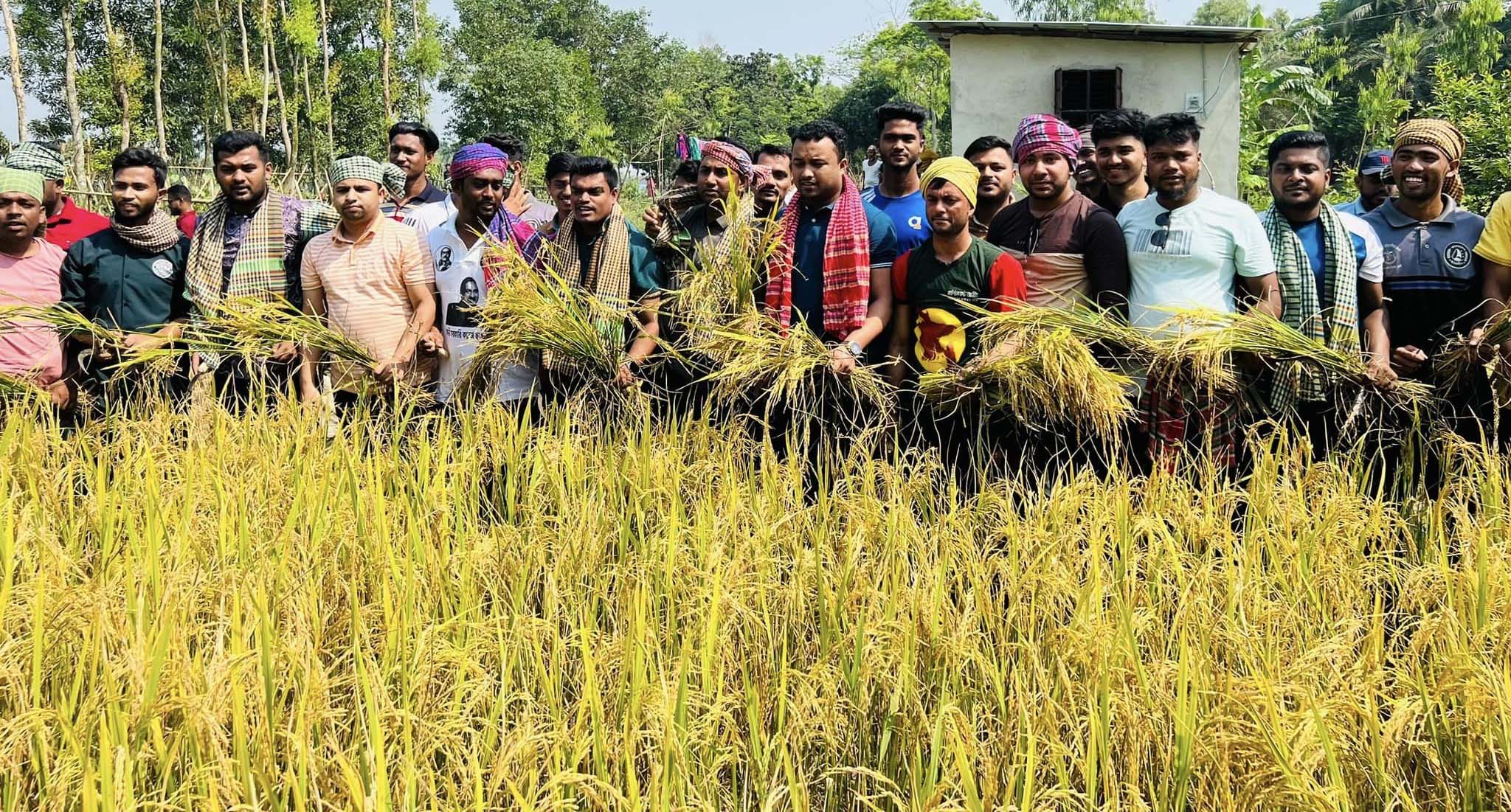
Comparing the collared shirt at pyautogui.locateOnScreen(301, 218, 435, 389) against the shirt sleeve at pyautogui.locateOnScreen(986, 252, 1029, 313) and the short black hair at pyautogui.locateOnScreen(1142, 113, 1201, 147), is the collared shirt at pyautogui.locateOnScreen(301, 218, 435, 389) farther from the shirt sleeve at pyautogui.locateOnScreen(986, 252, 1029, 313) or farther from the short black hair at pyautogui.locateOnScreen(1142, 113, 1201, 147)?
the short black hair at pyautogui.locateOnScreen(1142, 113, 1201, 147)

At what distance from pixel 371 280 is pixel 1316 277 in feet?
9.45

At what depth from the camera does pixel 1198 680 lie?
1.83 m

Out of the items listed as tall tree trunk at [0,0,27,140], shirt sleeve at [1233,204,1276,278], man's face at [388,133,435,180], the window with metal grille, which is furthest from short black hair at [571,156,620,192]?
tall tree trunk at [0,0,27,140]

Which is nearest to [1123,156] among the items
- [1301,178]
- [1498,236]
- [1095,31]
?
[1301,178]

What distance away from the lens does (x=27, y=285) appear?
12.7ft

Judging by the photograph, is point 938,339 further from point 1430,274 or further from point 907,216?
point 1430,274

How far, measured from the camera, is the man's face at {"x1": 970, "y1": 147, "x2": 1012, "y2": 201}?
12.4 feet

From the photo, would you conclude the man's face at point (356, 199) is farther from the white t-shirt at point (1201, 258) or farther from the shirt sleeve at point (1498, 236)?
the shirt sleeve at point (1498, 236)

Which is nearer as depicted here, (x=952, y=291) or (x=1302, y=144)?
(x=952, y=291)

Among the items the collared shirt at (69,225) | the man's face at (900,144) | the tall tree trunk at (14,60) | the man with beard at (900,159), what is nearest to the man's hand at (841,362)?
the man with beard at (900,159)

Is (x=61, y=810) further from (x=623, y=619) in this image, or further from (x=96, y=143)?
(x=96, y=143)

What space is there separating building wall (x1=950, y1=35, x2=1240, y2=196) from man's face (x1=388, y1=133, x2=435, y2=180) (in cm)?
897

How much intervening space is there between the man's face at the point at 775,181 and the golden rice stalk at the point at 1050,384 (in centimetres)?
101

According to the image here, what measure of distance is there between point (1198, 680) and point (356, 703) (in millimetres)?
1323
